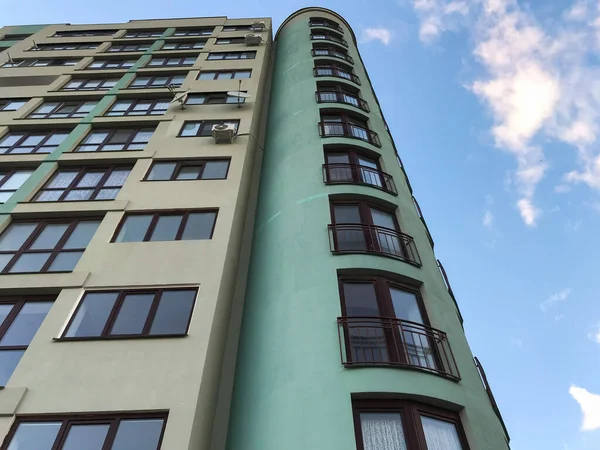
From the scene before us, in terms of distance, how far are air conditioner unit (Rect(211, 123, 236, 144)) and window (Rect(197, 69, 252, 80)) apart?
7.54 m

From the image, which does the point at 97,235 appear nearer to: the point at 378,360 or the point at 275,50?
the point at 378,360

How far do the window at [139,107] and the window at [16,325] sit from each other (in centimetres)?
1112

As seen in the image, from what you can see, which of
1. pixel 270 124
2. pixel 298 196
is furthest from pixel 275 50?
pixel 298 196

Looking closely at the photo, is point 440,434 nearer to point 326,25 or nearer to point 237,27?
point 326,25

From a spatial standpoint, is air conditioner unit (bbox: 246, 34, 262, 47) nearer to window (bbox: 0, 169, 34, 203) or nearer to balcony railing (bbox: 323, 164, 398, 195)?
window (bbox: 0, 169, 34, 203)

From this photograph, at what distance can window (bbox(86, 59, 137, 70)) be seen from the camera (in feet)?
87.8

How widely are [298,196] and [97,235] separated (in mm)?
6357

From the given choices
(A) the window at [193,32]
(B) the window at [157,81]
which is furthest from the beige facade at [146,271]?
(A) the window at [193,32]

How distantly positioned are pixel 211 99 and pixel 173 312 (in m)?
13.9

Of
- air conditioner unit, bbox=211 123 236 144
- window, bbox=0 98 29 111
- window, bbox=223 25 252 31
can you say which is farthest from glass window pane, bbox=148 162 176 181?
window, bbox=223 25 252 31

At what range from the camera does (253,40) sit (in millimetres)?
27859

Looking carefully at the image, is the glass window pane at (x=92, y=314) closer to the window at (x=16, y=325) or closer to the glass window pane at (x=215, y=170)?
the window at (x=16, y=325)

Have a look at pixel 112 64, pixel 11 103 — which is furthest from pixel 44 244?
pixel 112 64

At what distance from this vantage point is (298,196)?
14.7 m
